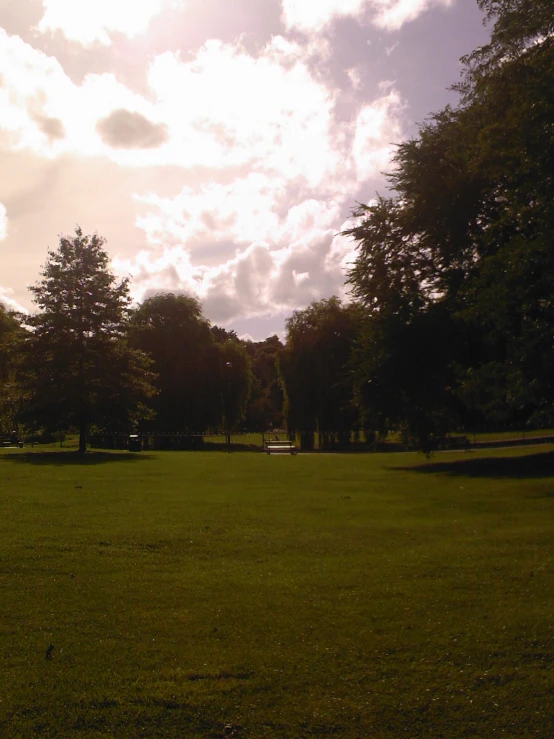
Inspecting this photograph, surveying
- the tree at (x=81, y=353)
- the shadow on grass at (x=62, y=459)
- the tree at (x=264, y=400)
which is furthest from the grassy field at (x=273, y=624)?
the tree at (x=264, y=400)

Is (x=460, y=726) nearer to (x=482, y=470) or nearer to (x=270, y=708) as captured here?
(x=270, y=708)

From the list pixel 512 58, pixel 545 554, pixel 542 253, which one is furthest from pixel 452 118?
pixel 545 554

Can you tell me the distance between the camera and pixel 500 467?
86.5 feet

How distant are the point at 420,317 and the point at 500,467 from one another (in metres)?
6.71

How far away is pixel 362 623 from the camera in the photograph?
6664mm

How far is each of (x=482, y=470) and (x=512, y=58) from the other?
14560mm

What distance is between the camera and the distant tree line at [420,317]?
55.2ft

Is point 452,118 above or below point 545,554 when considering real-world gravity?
above

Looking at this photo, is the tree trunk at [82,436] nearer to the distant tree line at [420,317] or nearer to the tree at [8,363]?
the distant tree line at [420,317]

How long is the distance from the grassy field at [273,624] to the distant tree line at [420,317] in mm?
6706

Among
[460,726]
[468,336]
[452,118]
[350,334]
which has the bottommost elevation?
[460,726]

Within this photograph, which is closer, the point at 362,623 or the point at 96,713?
the point at 96,713

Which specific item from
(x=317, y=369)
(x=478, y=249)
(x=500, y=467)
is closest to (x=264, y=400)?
(x=317, y=369)

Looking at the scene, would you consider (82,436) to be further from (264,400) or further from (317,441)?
(264,400)
